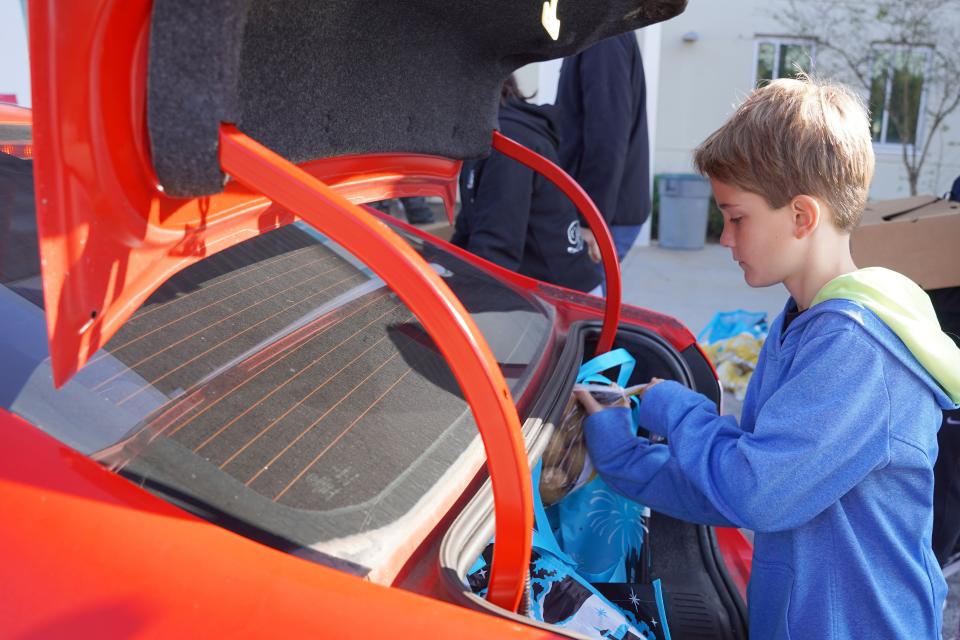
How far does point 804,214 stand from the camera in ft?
4.94

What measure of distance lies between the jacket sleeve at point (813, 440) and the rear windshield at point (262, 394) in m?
0.47

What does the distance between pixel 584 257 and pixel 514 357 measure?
1673 millimetres

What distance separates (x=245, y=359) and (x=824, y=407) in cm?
97

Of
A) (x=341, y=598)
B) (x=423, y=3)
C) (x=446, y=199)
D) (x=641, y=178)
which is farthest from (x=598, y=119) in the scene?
(x=341, y=598)

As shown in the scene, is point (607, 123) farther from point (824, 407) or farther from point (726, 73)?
point (726, 73)

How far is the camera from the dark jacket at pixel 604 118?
11.7ft

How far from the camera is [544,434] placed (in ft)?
5.21

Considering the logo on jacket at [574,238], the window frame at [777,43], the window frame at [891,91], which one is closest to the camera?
the logo on jacket at [574,238]

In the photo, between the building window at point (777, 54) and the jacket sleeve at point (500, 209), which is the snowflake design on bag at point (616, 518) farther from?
the building window at point (777, 54)

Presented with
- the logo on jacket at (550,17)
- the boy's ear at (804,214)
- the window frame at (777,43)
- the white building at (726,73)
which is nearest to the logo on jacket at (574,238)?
the boy's ear at (804,214)

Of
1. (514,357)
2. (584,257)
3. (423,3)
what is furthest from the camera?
(584,257)

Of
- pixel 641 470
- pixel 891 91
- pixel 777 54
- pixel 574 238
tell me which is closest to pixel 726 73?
pixel 777 54

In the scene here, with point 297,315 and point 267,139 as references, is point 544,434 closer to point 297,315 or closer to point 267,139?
point 297,315

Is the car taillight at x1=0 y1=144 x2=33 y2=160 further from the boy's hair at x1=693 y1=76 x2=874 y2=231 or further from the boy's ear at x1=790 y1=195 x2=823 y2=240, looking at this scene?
the boy's ear at x1=790 y1=195 x2=823 y2=240
